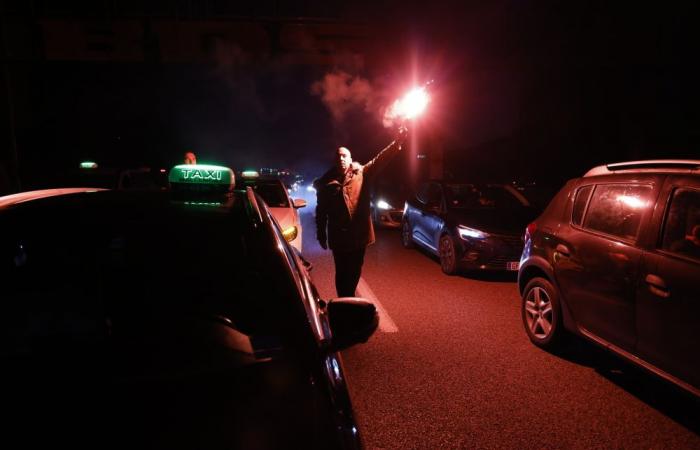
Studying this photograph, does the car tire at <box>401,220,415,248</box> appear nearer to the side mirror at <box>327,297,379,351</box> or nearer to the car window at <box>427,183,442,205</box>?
the car window at <box>427,183,442,205</box>

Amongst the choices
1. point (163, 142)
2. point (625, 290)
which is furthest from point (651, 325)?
point (163, 142)

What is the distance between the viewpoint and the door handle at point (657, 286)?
10.1 ft

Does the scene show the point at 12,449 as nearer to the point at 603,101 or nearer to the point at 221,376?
the point at 221,376

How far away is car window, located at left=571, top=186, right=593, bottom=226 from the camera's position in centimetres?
424

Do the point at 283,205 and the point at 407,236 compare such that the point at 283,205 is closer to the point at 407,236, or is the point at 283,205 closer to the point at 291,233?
the point at 291,233

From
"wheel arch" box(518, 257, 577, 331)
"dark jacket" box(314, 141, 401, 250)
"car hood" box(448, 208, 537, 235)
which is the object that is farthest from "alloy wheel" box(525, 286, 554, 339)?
"car hood" box(448, 208, 537, 235)

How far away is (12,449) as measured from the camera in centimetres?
118

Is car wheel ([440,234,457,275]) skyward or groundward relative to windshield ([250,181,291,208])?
groundward

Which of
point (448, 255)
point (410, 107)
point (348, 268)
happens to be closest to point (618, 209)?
point (348, 268)

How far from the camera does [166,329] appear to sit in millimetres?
1591

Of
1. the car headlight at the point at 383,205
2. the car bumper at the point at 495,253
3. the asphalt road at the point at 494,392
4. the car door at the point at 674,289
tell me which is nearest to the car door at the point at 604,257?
the car door at the point at 674,289

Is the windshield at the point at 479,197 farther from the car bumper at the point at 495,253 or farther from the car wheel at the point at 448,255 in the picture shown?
the car bumper at the point at 495,253

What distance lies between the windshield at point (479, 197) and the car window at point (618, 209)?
166 inches

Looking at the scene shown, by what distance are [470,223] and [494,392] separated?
409 cm
